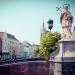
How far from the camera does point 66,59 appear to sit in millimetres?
5371

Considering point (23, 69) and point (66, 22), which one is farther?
point (23, 69)

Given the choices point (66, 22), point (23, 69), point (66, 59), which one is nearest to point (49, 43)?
point (23, 69)

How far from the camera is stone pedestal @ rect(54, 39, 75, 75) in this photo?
5305 mm

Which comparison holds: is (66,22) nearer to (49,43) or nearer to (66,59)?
(66,59)

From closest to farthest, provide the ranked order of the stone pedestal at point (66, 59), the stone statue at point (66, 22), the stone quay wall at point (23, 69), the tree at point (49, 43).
Result: 1. the stone pedestal at point (66, 59)
2. the stone statue at point (66, 22)
3. the stone quay wall at point (23, 69)
4. the tree at point (49, 43)

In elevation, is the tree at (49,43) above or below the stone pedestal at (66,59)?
above

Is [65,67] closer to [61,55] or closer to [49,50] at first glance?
[61,55]

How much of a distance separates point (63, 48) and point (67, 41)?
16 cm

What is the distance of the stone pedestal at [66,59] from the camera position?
5305 mm

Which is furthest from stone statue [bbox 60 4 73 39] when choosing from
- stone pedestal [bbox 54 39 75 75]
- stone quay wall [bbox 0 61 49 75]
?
stone quay wall [bbox 0 61 49 75]

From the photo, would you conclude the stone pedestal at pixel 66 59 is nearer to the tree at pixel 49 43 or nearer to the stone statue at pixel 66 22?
the stone statue at pixel 66 22

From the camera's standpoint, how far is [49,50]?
1059 centimetres

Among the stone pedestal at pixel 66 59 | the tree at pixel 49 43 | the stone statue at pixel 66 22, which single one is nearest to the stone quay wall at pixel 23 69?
the stone pedestal at pixel 66 59

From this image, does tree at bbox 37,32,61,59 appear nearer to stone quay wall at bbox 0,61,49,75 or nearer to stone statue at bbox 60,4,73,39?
stone quay wall at bbox 0,61,49,75
